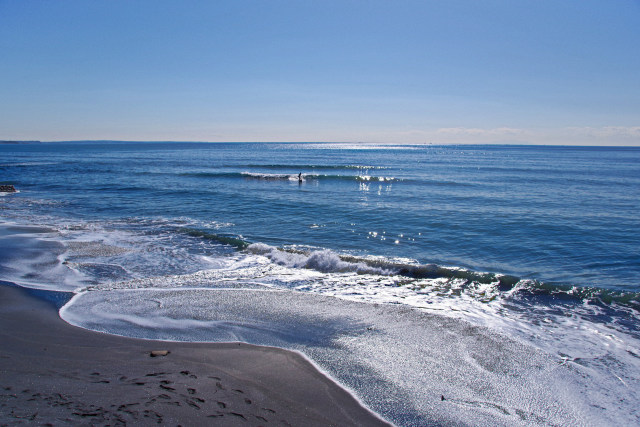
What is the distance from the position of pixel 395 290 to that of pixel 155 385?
19.6 ft

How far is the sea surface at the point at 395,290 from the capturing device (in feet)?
16.8

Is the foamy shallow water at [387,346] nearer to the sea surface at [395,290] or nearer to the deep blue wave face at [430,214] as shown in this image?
the sea surface at [395,290]

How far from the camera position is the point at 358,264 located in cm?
1089

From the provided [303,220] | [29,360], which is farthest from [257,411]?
[303,220]

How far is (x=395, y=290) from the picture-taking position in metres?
9.12

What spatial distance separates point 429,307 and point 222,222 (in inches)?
468

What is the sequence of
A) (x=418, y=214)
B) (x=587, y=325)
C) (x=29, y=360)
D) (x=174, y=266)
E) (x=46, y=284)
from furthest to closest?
(x=418, y=214)
(x=174, y=266)
(x=46, y=284)
(x=587, y=325)
(x=29, y=360)

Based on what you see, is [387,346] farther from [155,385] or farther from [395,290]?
[155,385]

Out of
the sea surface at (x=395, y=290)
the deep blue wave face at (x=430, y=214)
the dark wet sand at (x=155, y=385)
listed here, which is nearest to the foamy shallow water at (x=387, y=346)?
the sea surface at (x=395, y=290)

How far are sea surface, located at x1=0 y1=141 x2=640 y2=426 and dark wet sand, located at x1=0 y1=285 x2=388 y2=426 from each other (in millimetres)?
416

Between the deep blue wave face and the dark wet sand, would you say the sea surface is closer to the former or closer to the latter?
the deep blue wave face

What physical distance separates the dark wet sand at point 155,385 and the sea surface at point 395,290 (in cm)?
42

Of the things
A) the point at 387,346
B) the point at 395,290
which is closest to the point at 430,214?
the point at 395,290

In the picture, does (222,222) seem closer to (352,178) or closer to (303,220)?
(303,220)
